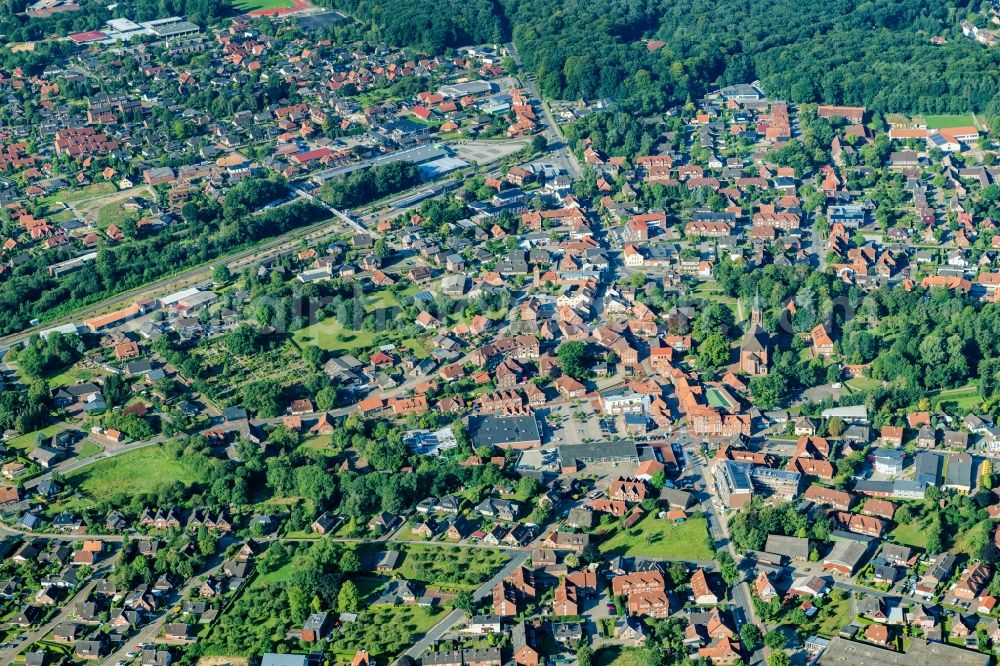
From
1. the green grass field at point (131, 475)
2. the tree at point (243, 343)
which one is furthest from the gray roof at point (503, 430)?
the tree at point (243, 343)

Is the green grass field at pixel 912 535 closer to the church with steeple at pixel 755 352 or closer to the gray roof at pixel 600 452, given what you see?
the gray roof at pixel 600 452

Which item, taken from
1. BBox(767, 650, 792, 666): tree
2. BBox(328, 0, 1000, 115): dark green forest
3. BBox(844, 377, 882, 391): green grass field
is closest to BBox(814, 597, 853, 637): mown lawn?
BBox(767, 650, 792, 666): tree

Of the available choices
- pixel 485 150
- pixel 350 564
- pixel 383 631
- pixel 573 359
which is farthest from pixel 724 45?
pixel 383 631

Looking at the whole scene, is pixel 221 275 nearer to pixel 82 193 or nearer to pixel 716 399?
pixel 82 193

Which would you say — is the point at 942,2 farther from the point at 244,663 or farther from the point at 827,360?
the point at 244,663

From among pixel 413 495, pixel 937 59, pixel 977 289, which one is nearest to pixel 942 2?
pixel 937 59

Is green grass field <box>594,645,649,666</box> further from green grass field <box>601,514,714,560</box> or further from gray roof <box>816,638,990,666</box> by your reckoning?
gray roof <box>816,638,990,666</box>

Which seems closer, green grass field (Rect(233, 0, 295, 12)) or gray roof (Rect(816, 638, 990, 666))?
gray roof (Rect(816, 638, 990, 666))
